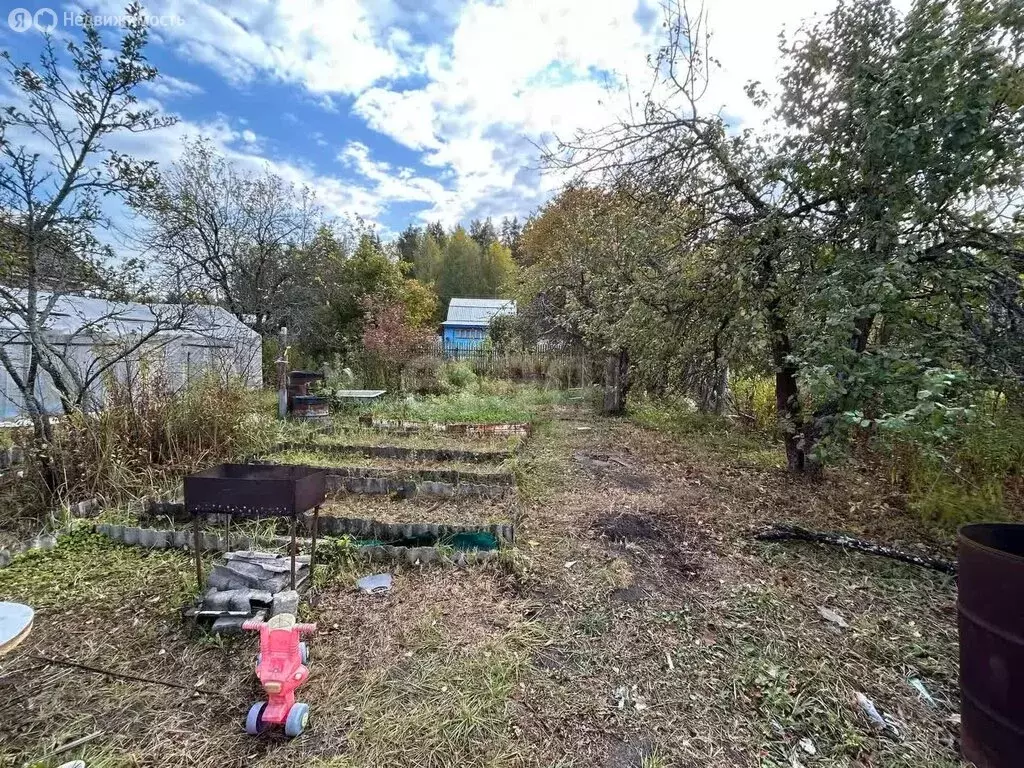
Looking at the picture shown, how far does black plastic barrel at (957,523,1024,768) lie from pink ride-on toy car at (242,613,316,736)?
6.98ft

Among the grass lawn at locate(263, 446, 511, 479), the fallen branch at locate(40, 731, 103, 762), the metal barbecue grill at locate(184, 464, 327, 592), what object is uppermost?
the metal barbecue grill at locate(184, 464, 327, 592)

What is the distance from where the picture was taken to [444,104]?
710 cm

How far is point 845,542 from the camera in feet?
9.11

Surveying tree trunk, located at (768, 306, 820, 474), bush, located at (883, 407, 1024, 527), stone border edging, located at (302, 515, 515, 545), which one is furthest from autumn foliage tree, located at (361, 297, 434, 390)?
bush, located at (883, 407, 1024, 527)

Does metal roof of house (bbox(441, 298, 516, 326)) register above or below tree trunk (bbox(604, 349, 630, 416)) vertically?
above

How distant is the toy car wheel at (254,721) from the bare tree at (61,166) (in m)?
2.97

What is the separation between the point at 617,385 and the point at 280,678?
697 centimetres

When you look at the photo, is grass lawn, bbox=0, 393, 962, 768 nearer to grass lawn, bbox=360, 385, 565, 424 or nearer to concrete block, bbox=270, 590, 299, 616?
concrete block, bbox=270, 590, 299, 616

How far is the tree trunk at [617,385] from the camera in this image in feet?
25.8

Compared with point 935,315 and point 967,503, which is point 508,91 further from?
point 967,503

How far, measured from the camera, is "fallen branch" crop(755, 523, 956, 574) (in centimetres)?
255

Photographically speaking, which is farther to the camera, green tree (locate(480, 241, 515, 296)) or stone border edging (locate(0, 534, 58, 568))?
green tree (locate(480, 241, 515, 296))
